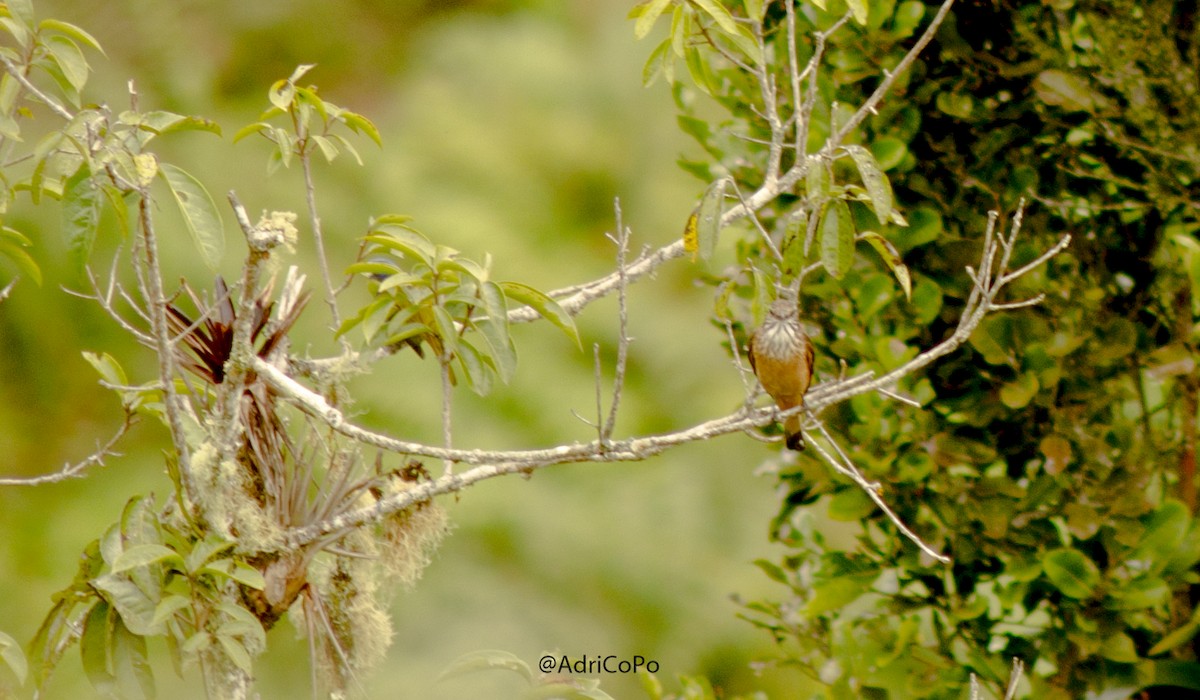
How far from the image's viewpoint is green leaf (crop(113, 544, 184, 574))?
113 centimetres

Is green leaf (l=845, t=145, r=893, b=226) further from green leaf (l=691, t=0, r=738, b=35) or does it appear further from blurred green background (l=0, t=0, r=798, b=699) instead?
blurred green background (l=0, t=0, r=798, b=699)

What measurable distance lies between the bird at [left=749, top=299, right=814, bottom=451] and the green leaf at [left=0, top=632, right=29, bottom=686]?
1038mm

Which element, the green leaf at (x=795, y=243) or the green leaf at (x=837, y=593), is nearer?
the green leaf at (x=795, y=243)

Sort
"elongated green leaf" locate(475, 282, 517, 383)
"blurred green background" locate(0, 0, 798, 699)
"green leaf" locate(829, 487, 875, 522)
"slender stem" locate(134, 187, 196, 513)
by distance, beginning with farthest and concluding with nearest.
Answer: "blurred green background" locate(0, 0, 798, 699)
"green leaf" locate(829, 487, 875, 522)
"elongated green leaf" locate(475, 282, 517, 383)
"slender stem" locate(134, 187, 196, 513)

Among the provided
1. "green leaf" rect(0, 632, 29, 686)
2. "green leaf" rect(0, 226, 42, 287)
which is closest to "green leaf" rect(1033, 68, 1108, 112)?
"green leaf" rect(0, 226, 42, 287)

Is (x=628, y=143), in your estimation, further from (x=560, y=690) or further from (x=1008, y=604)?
(x=560, y=690)

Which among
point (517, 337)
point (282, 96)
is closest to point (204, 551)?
point (282, 96)

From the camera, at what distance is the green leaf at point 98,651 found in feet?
4.05

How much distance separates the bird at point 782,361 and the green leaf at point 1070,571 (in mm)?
401

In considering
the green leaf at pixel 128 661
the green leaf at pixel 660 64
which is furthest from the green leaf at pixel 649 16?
the green leaf at pixel 128 661

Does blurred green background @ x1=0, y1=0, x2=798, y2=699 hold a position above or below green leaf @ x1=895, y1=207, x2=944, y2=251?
above

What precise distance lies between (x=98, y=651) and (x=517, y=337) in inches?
160

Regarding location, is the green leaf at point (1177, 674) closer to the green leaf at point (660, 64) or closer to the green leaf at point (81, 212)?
the green leaf at point (660, 64)

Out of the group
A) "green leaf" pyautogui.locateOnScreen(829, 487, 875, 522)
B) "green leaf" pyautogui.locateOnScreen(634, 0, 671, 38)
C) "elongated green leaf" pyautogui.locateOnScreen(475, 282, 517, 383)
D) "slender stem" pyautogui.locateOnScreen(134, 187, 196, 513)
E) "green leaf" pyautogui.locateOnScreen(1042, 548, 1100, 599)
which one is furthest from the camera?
"green leaf" pyautogui.locateOnScreen(829, 487, 875, 522)
